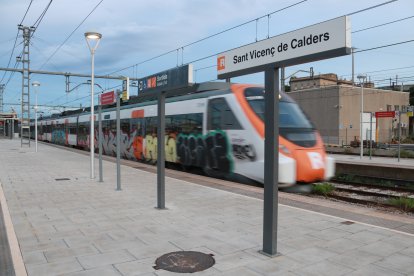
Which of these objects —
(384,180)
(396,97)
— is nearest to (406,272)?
(384,180)

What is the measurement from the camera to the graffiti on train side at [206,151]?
37.7ft

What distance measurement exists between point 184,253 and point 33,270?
1.68 meters

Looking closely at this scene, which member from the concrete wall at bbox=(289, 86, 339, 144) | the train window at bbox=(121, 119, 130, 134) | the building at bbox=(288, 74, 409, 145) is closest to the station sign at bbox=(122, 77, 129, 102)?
the train window at bbox=(121, 119, 130, 134)

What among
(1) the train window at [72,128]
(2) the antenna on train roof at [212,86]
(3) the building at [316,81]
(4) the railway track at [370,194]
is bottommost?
(4) the railway track at [370,194]

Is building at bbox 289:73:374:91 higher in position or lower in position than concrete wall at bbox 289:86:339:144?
higher

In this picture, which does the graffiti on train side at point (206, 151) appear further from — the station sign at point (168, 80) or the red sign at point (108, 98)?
the station sign at point (168, 80)

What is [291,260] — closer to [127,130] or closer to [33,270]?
[33,270]

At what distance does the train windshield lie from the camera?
10.1 meters

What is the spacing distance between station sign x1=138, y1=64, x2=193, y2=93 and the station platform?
2251mm

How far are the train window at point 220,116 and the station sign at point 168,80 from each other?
378 cm

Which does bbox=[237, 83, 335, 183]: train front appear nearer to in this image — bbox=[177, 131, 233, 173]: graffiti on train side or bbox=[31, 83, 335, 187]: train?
bbox=[31, 83, 335, 187]: train

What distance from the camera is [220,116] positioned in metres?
11.7

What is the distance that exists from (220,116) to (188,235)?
6.60 metres

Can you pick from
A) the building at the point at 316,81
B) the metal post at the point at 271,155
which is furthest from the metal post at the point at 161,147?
the building at the point at 316,81
